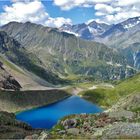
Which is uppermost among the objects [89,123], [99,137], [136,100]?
[136,100]

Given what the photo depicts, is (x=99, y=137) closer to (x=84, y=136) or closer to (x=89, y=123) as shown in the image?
(x=84, y=136)

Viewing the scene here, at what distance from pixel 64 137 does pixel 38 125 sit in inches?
5943

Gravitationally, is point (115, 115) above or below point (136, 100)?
below

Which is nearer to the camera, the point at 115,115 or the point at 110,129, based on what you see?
the point at 110,129

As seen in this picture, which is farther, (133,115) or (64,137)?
(133,115)

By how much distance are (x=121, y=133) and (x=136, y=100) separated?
7824 centimetres

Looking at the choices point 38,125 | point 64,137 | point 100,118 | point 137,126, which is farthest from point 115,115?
point 38,125

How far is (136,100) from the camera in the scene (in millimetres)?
124375

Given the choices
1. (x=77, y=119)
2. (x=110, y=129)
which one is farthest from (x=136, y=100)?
(x=110, y=129)

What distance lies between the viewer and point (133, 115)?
65.4m

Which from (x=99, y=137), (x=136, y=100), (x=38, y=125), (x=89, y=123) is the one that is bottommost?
(x=99, y=137)

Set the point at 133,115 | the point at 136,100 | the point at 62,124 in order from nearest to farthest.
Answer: the point at 62,124 < the point at 133,115 < the point at 136,100

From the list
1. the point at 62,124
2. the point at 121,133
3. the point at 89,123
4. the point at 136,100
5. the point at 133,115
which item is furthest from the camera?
the point at 136,100

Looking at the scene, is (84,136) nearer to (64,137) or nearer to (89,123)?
(64,137)
